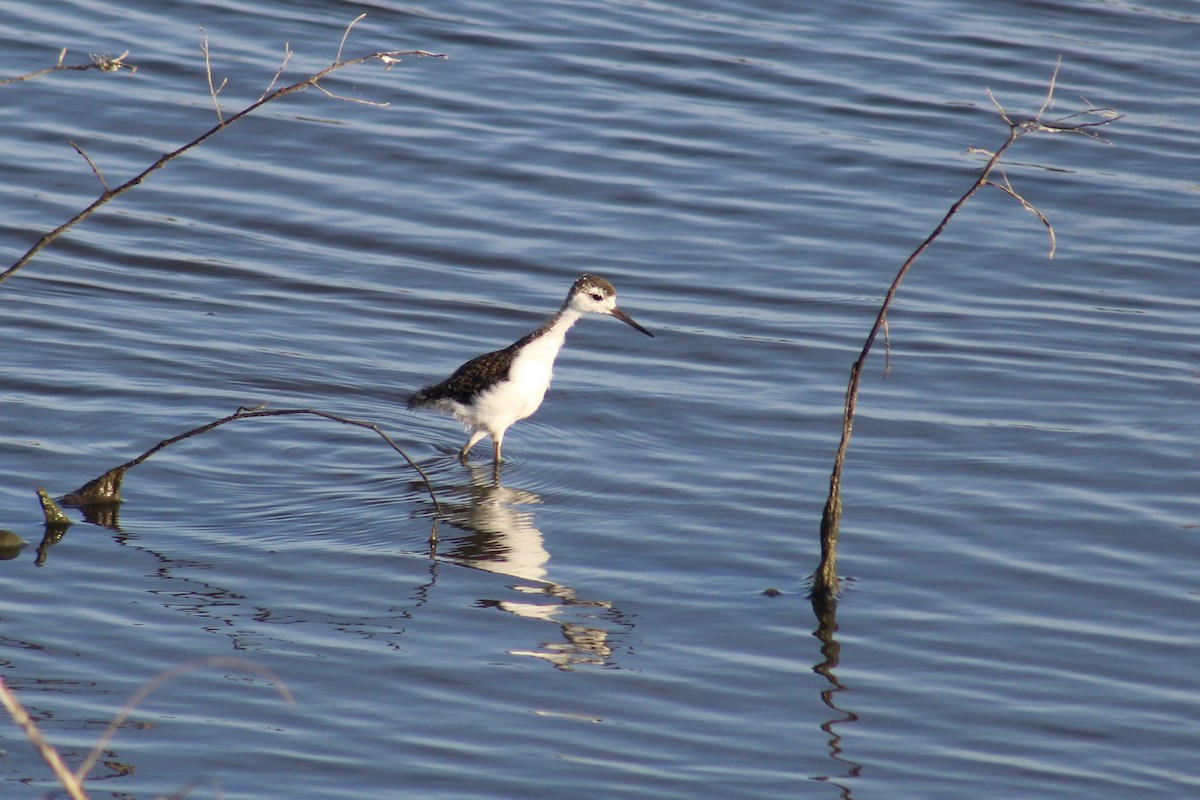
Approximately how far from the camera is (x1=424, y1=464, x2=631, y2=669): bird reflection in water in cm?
659

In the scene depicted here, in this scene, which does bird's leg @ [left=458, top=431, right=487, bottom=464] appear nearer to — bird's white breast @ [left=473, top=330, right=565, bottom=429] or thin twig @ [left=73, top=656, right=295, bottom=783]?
bird's white breast @ [left=473, top=330, right=565, bottom=429]

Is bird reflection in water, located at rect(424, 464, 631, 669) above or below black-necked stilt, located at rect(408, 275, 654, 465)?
below

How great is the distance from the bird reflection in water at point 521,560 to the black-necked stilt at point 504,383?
29 centimetres

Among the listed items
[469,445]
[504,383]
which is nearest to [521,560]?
[504,383]

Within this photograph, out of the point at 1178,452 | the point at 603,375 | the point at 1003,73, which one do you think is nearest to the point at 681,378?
the point at 603,375

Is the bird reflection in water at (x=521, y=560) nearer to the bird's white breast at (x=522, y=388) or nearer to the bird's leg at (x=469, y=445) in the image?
the bird's leg at (x=469, y=445)

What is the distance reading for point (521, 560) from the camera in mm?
7559

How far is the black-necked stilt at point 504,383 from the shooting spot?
912cm

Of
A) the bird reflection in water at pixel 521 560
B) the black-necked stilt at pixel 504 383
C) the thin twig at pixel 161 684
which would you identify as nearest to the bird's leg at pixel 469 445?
the black-necked stilt at pixel 504 383

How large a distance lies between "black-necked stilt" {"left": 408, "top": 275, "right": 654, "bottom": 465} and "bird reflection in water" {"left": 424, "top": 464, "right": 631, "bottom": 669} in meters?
0.29

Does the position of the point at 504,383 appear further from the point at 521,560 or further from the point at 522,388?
the point at 521,560

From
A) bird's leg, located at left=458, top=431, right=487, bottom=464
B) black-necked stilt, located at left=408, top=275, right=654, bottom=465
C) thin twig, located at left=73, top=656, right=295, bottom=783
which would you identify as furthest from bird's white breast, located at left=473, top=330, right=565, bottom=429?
thin twig, located at left=73, top=656, right=295, bottom=783

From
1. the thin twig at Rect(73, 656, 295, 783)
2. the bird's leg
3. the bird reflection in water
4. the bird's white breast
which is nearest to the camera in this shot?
the thin twig at Rect(73, 656, 295, 783)

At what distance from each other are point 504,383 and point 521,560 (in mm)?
1778
